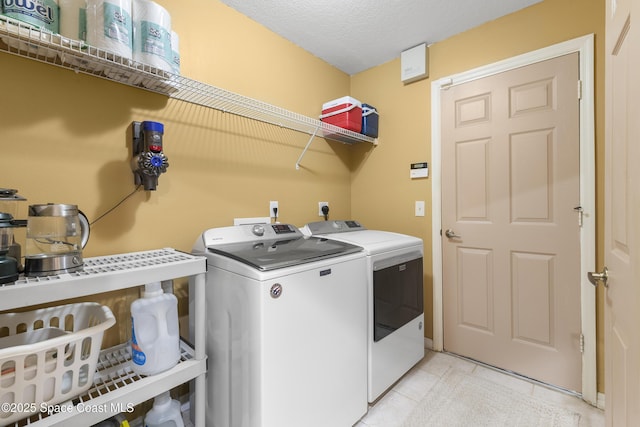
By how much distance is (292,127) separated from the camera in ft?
7.15

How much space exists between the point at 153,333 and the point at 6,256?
0.55 meters

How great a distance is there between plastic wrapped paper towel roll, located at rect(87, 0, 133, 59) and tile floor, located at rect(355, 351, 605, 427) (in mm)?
2131

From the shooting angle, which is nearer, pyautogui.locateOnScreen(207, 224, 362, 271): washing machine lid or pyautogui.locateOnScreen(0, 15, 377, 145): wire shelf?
pyautogui.locateOnScreen(0, 15, 377, 145): wire shelf

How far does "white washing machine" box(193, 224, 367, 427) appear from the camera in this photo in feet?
3.78

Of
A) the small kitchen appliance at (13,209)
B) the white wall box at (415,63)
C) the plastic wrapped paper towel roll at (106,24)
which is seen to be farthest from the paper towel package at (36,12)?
the white wall box at (415,63)

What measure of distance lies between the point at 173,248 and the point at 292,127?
1.22 m

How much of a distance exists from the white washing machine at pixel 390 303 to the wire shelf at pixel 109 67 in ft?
3.23

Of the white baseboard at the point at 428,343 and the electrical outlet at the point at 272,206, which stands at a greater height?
the electrical outlet at the point at 272,206

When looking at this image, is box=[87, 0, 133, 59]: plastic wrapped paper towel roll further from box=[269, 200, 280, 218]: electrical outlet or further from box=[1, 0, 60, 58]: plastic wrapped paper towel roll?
box=[269, 200, 280, 218]: electrical outlet

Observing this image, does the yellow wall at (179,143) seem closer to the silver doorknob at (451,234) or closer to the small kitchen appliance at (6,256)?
the small kitchen appliance at (6,256)

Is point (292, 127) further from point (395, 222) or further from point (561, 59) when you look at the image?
point (561, 59)

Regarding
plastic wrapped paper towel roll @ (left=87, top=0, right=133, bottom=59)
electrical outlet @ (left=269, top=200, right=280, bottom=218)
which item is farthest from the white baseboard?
plastic wrapped paper towel roll @ (left=87, top=0, right=133, bottom=59)

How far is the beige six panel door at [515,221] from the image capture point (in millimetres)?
1752

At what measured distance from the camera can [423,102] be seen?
91.7 inches
